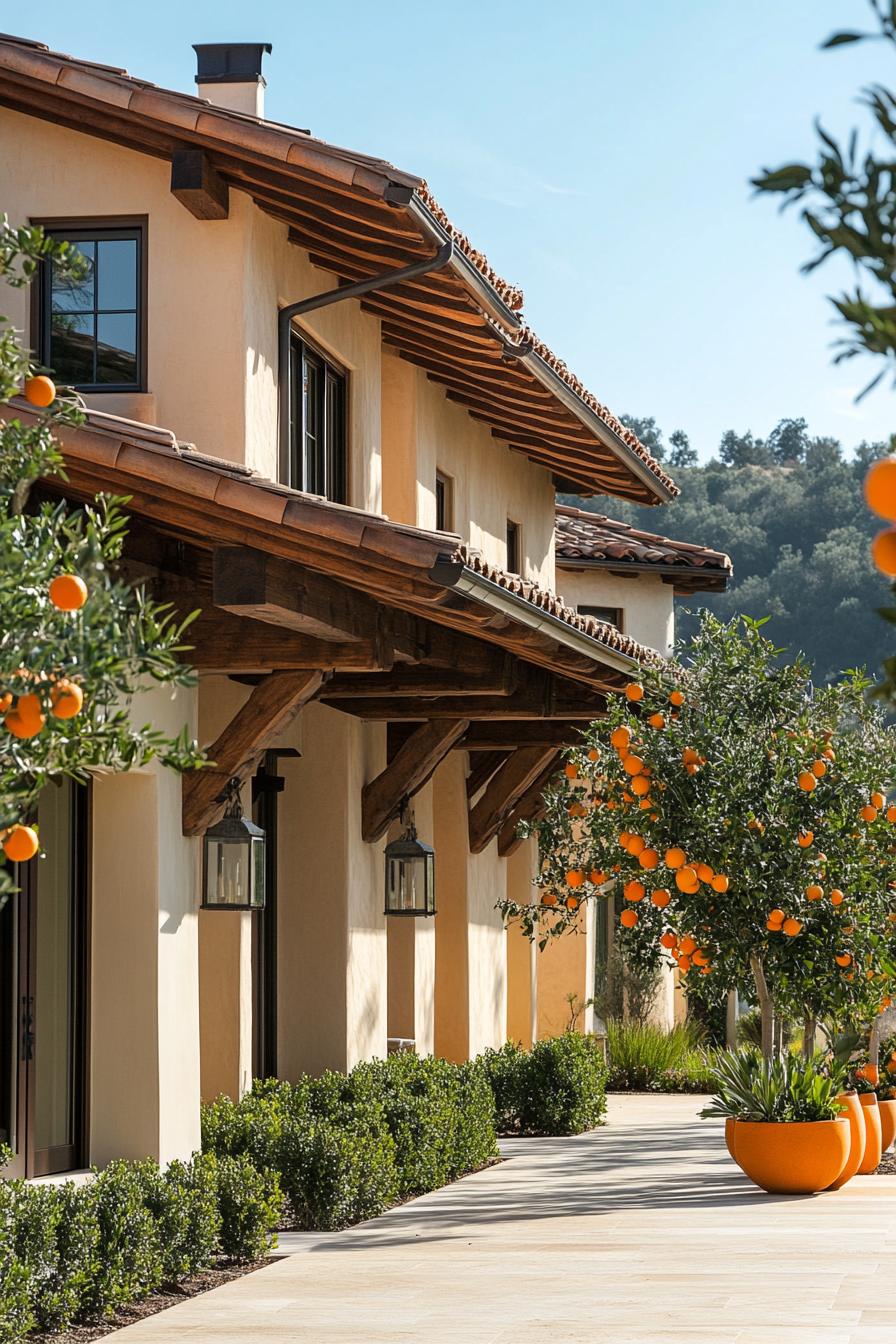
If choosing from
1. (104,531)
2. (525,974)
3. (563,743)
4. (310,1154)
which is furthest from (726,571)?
(104,531)

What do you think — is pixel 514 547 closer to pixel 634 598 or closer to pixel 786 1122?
pixel 634 598

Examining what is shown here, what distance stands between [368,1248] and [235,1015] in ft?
6.23

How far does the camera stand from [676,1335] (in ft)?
24.0

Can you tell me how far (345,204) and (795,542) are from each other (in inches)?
2099

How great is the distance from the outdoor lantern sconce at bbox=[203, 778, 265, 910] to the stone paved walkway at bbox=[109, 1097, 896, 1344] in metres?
1.92

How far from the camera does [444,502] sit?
50.3ft

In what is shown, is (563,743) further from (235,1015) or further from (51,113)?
(51,113)

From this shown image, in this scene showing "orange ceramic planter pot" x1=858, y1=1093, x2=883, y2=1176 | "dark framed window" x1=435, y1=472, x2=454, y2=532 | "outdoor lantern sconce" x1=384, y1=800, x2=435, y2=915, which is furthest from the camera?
"dark framed window" x1=435, y1=472, x2=454, y2=532

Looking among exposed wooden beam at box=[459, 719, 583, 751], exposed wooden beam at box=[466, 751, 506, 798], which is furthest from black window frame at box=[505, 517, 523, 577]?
exposed wooden beam at box=[459, 719, 583, 751]

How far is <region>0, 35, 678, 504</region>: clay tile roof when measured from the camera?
32.9 ft

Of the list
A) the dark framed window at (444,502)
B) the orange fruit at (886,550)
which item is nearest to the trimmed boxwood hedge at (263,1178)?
the dark framed window at (444,502)

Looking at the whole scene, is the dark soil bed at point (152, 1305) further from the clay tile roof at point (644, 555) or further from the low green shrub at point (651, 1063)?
the clay tile roof at point (644, 555)

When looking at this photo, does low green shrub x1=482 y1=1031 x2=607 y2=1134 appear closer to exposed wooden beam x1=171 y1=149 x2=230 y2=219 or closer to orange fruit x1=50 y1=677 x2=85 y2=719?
exposed wooden beam x1=171 y1=149 x2=230 y2=219

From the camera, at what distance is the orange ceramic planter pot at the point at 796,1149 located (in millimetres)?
11516
